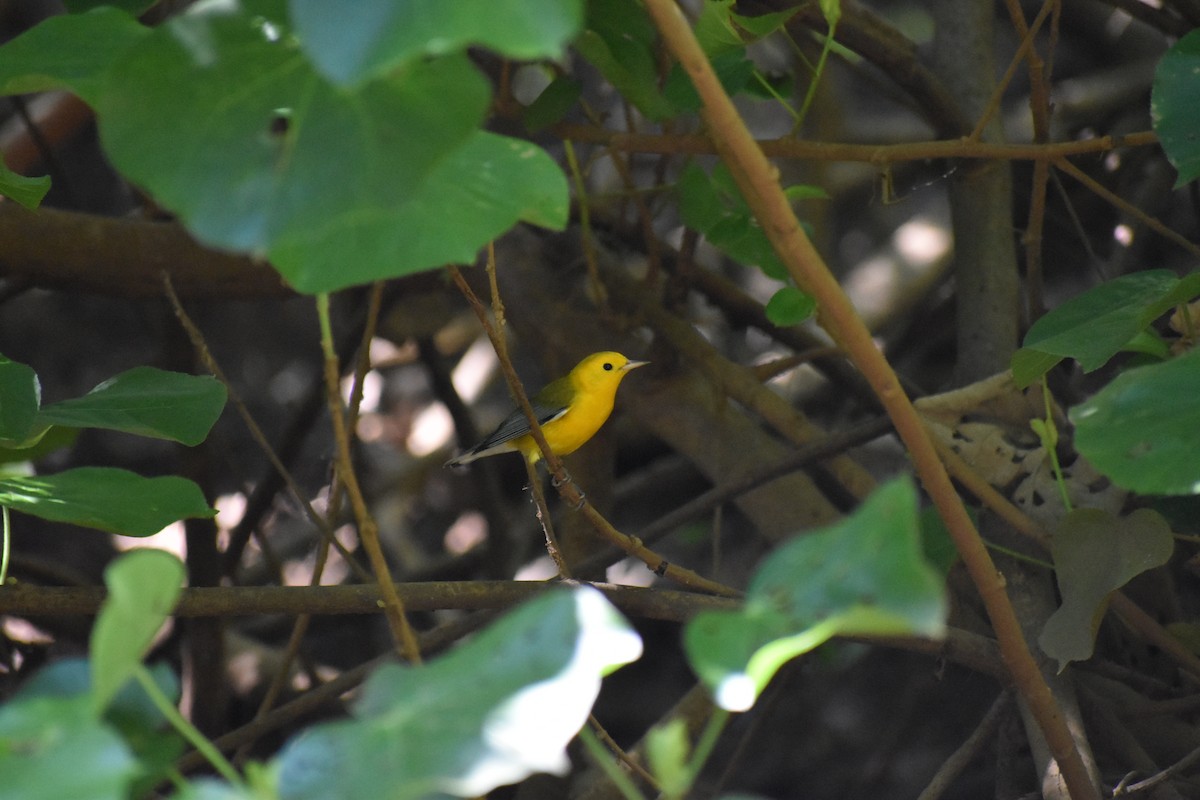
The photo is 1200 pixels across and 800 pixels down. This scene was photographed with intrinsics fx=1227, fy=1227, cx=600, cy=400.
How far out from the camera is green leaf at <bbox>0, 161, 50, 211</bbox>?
1537 mm

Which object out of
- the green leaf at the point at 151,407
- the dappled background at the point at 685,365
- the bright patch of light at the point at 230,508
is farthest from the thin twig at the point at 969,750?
the bright patch of light at the point at 230,508

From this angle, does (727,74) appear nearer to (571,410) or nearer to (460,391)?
(571,410)

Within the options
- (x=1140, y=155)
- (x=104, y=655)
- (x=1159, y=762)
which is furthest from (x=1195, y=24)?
(x=104, y=655)

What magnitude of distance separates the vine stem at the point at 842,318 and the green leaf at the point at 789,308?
0.52 m

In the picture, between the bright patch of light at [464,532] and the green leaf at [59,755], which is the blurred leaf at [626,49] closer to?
the green leaf at [59,755]

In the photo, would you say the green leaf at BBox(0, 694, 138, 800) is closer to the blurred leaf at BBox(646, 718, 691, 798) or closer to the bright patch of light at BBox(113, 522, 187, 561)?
the blurred leaf at BBox(646, 718, 691, 798)

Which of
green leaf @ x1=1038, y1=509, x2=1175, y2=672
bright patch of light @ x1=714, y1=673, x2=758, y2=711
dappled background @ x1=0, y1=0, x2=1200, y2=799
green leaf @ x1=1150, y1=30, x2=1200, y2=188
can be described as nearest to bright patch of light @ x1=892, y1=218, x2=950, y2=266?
dappled background @ x1=0, y1=0, x2=1200, y2=799

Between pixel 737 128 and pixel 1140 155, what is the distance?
271 centimetres

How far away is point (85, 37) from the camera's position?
1.20m

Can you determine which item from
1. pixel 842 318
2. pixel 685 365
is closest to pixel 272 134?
pixel 842 318

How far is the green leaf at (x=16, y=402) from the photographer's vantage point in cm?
163

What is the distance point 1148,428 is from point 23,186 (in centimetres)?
137

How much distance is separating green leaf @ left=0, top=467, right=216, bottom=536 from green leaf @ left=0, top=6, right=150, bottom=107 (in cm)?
54

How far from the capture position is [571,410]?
3.33 metres
